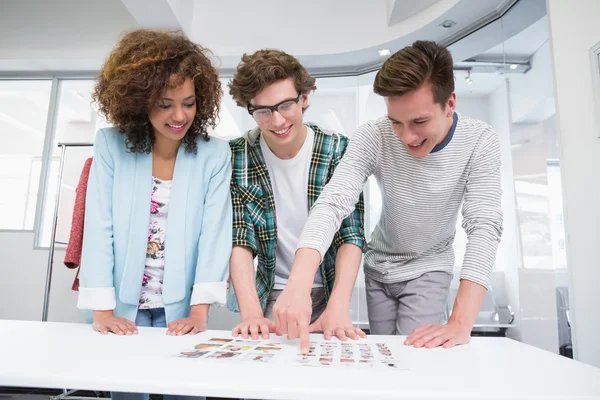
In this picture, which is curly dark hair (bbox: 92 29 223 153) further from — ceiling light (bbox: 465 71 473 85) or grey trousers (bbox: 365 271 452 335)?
ceiling light (bbox: 465 71 473 85)

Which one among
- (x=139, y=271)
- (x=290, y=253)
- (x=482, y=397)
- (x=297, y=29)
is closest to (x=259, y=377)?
(x=482, y=397)

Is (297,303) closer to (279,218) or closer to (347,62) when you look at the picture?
(279,218)

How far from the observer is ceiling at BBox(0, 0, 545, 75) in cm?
307

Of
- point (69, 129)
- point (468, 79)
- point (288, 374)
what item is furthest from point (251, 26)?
point (288, 374)

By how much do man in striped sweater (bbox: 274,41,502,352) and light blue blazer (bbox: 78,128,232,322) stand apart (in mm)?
306

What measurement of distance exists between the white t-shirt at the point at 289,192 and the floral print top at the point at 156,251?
1.07 feet

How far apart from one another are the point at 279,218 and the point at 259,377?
82 cm

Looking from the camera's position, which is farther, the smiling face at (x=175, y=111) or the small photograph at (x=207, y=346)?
the smiling face at (x=175, y=111)

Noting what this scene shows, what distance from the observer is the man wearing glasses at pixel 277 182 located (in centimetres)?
126

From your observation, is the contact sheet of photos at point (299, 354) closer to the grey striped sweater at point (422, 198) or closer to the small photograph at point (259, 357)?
the small photograph at point (259, 357)

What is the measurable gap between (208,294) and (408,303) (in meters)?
0.57

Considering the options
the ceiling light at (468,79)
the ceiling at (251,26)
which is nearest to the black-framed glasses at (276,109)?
the ceiling at (251,26)

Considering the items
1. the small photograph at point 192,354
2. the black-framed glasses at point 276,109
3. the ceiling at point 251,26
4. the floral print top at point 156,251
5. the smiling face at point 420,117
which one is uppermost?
the ceiling at point 251,26

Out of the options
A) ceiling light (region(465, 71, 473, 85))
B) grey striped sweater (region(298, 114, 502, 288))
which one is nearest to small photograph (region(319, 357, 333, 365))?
grey striped sweater (region(298, 114, 502, 288))
